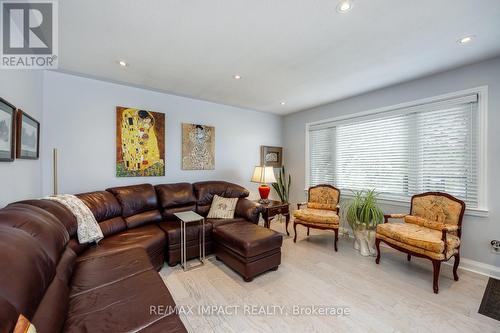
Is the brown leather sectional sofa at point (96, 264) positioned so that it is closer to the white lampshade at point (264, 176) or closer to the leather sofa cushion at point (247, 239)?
the leather sofa cushion at point (247, 239)

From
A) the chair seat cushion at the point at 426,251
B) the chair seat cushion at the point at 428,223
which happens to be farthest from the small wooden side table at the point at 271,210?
the chair seat cushion at the point at 428,223

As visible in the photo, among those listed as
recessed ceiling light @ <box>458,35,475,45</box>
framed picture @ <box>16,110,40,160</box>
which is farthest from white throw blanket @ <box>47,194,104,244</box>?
recessed ceiling light @ <box>458,35,475,45</box>

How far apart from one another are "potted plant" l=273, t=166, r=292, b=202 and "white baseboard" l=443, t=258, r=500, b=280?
9.91 feet

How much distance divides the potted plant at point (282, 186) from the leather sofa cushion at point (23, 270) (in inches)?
165

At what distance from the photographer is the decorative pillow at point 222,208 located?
3.32m

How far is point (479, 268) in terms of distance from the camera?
8.09ft

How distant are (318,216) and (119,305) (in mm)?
2768

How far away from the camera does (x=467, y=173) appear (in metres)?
2.61

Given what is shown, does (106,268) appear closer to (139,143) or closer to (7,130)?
(7,130)

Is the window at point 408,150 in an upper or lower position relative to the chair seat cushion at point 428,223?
upper

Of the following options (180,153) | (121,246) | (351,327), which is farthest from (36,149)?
(351,327)

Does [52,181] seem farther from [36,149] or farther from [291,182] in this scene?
[291,182]

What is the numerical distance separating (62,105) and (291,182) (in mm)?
4429

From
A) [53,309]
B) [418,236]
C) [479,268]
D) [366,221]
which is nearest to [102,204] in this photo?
[53,309]
